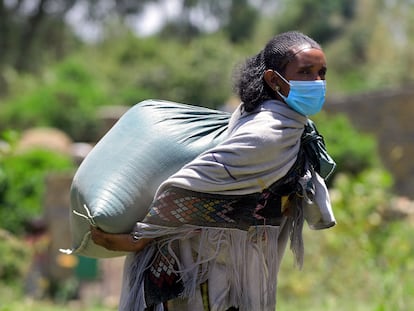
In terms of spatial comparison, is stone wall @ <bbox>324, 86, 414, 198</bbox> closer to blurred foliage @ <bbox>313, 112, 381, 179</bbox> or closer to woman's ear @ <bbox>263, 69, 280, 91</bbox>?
blurred foliage @ <bbox>313, 112, 381, 179</bbox>

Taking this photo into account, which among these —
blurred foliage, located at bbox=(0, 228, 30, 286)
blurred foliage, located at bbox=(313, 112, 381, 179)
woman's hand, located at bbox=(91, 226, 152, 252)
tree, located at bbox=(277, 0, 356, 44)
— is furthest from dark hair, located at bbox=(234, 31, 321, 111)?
tree, located at bbox=(277, 0, 356, 44)

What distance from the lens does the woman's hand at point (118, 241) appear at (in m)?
2.77

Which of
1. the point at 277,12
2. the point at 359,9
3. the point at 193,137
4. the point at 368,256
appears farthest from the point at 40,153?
the point at 277,12

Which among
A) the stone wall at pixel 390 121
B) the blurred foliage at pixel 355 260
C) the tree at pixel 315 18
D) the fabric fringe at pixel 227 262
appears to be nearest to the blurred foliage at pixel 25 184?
the stone wall at pixel 390 121

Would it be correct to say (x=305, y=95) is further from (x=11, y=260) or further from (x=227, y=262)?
(x=11, y=260)

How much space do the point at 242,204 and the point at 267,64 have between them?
1.40 ft

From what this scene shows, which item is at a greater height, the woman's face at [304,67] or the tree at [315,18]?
the woman's face at [304,67]

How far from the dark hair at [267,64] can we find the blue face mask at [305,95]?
0.08 meters

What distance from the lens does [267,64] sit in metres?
2.78

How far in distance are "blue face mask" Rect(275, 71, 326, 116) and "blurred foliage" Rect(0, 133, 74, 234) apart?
745cm

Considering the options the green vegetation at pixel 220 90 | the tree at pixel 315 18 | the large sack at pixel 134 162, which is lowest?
the tree at pixel 315 18

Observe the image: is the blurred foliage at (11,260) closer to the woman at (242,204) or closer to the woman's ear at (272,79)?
the woman at (242,204)

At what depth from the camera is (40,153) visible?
11.5 m

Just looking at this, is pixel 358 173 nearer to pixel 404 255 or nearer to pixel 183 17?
pixel 404 255
